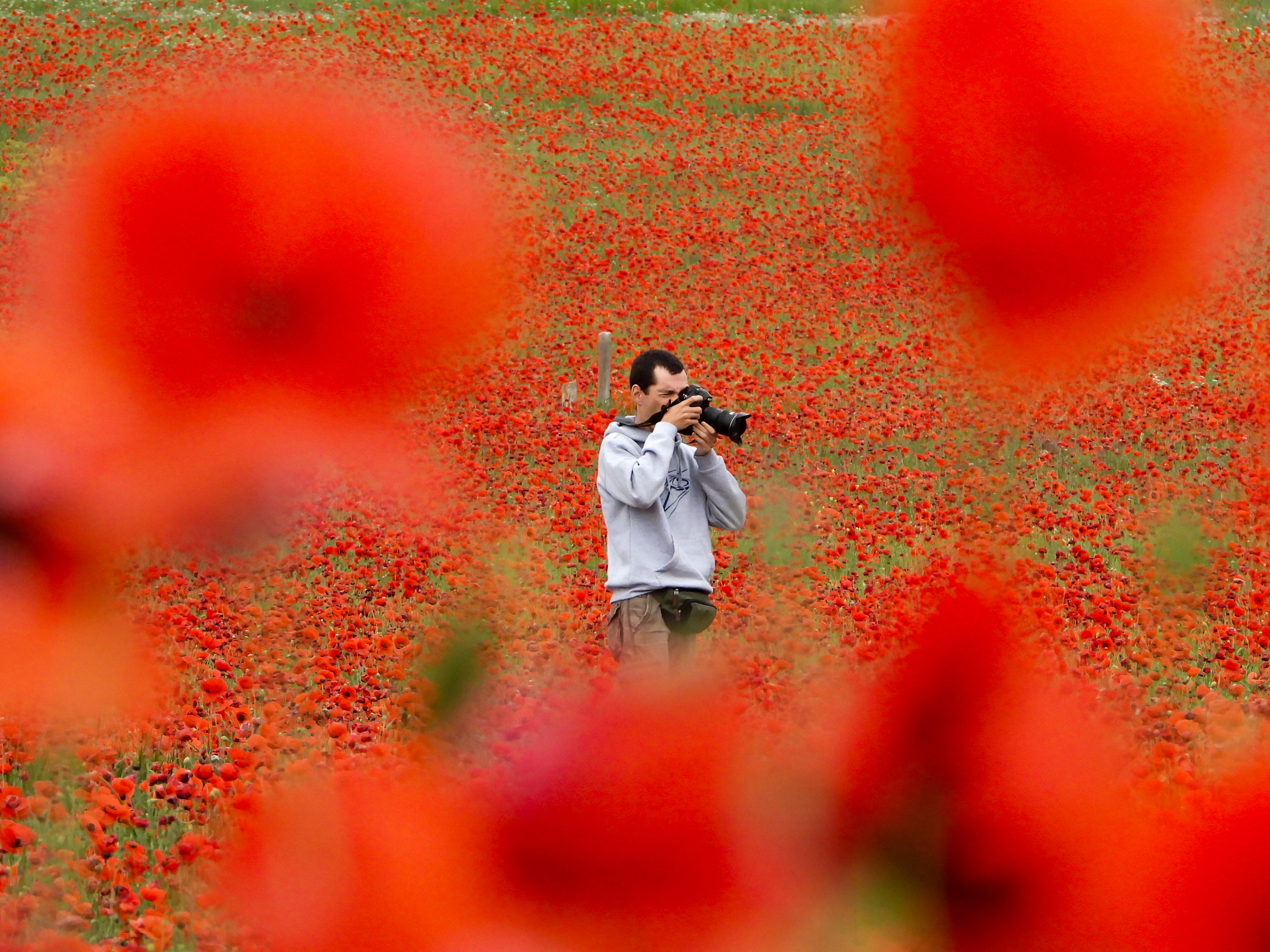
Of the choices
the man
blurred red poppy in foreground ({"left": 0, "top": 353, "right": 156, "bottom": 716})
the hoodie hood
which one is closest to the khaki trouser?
the man

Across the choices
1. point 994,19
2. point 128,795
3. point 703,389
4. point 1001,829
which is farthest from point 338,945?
point 128,795

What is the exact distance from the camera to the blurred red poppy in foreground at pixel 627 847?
890 mm

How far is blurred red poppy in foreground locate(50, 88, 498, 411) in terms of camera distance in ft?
3.15

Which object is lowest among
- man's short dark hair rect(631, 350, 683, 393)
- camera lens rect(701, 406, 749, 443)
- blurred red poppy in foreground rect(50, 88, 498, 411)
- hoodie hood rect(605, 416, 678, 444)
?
blurred red poppy in foreground rect(50, 88, 498, 411)

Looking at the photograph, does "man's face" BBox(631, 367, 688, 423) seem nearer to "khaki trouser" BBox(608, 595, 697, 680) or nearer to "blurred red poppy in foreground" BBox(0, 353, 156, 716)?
"khaki trouser" BBox(608, 595, 697, 680)

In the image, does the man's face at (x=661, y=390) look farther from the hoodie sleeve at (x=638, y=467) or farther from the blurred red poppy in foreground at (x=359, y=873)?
the blurred red poppy in foreground at (x=359, y=873)

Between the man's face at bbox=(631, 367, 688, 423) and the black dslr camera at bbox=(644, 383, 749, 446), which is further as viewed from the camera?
the man's face at bbox=(631, 367, 688, 423)

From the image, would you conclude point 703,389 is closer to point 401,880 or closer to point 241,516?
point 241,516

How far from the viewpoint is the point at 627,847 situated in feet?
2.93

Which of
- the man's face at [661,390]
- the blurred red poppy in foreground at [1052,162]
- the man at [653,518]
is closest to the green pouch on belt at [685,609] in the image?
the man at [653,518]

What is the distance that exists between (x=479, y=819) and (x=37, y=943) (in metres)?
1.36

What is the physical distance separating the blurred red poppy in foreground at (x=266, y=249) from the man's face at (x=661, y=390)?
2161 mm

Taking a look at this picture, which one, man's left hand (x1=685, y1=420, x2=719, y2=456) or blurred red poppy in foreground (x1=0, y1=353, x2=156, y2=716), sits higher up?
man's left hand (x1=685, y1=420, x2=719, y2=456)

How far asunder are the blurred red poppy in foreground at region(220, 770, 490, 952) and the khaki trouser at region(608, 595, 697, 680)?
218 cm
